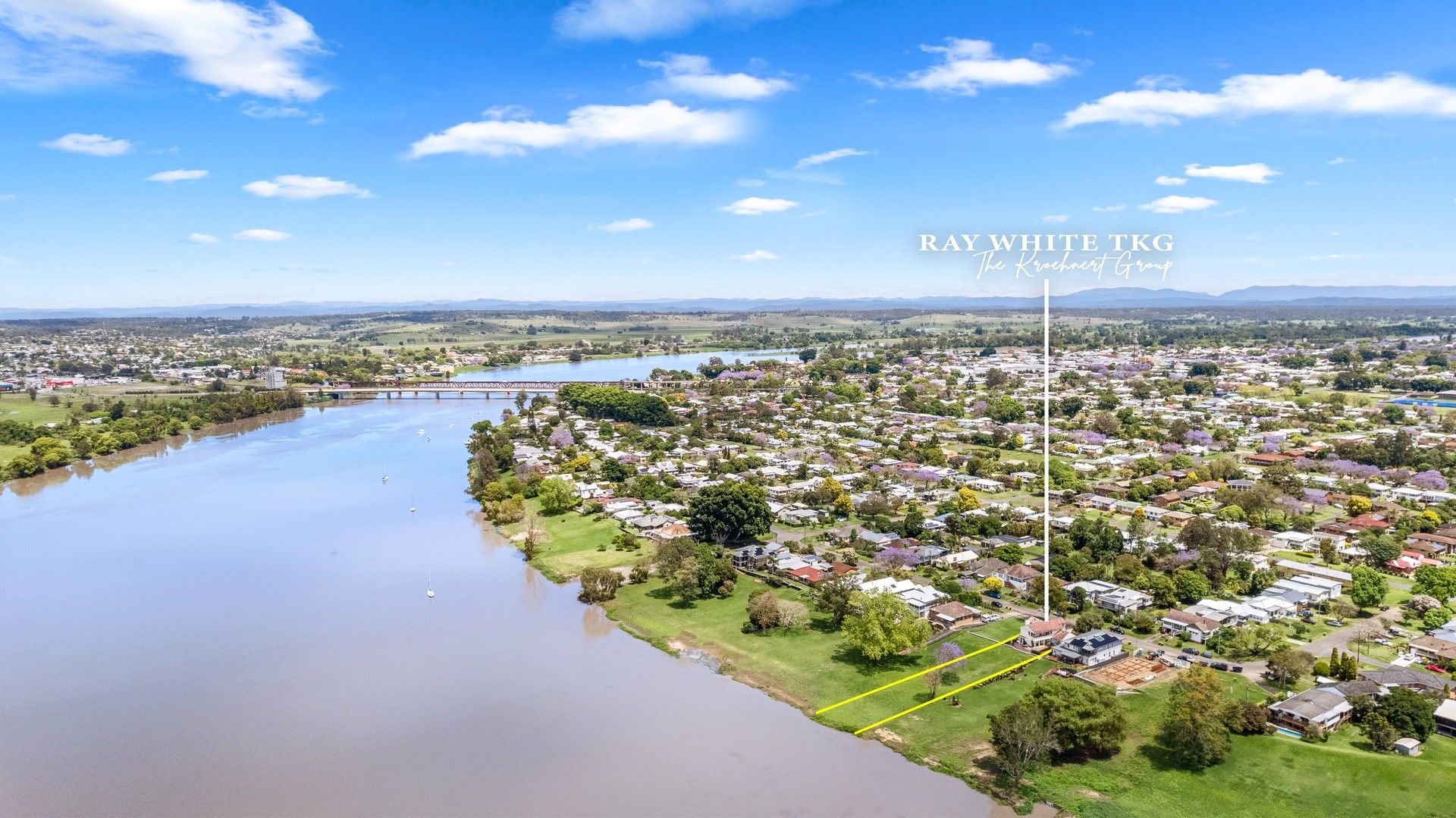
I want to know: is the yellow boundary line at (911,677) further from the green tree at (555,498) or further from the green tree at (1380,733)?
the green tree at (555,498)

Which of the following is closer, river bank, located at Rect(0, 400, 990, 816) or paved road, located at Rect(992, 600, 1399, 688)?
river bank, located at Rect(0, 400, 990, 816)

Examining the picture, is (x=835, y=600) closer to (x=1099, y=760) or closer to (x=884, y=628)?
(x=884, y=628)

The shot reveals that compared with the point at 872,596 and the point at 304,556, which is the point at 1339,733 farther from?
Answer: the point at 304,556

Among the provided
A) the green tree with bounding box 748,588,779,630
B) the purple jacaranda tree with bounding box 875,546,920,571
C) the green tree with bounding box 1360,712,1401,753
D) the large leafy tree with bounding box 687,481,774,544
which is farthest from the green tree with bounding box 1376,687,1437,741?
the large leafy tree with bounding box 687,481,774,544

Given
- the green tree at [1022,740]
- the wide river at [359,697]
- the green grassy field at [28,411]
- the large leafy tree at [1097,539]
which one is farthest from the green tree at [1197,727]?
the green grassy field at [28,411]

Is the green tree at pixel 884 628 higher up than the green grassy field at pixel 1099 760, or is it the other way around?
the green tree at pixel 884 628

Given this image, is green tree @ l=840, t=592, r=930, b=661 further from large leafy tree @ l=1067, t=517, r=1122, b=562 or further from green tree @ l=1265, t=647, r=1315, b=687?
large leafy tree @ l=1067, t=517, r=1122, b=562

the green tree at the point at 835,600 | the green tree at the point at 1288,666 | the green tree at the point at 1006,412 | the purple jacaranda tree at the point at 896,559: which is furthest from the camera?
the green tree at the point at 1006,412
